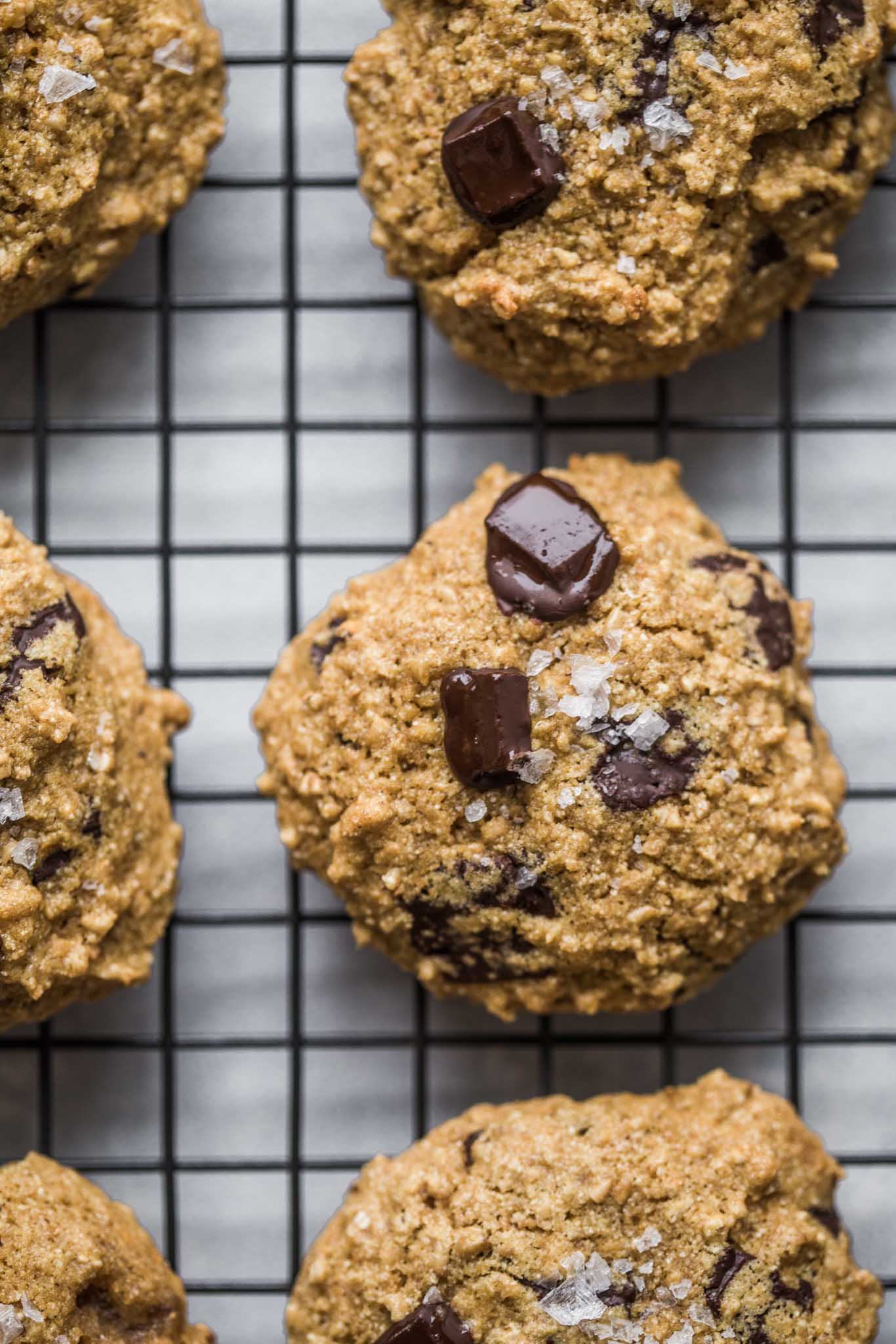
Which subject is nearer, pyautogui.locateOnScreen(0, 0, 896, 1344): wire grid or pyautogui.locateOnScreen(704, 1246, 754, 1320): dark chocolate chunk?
pyautogui.locateOnScreen(704, 1246, 754, 1320): dark chocolate chunk

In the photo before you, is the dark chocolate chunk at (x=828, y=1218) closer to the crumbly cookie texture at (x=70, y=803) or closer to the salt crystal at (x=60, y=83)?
the crumbly cookie texture at (x=70, y=803)

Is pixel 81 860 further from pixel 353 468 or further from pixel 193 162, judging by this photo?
pixel 193 162

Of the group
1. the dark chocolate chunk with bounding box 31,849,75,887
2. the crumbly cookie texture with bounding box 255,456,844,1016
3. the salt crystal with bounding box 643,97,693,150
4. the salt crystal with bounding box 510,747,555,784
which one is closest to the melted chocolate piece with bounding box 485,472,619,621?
the crumbly cookie texture with bounding box 255,456,844,1016

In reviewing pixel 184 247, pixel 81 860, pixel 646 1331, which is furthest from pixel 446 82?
pixel 646 1331

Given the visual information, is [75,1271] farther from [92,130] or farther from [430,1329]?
[92,130]

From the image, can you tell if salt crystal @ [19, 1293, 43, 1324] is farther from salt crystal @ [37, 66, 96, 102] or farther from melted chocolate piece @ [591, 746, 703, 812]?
salt crystal @ [37, 66, 96, 102]

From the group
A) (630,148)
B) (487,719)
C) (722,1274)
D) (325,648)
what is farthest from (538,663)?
(722,1274)
